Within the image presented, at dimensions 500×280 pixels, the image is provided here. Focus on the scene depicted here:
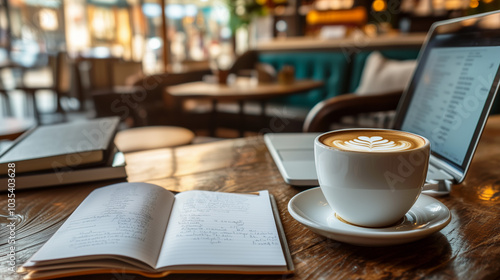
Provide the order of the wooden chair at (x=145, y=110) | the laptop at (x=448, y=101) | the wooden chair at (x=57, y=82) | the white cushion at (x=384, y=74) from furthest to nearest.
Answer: the wooden chair at (x=57, y=82)
the white cushion at (x=384, y=74)
the wooden chair at (x=145, y=110)
the laptop at (x=448, y=101)

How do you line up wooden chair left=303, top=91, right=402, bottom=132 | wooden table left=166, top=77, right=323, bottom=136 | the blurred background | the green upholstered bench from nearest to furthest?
wooden chair left=303, top=91, right=402, bottom=132 → wooden table left=166, top=77, right=323, bottom=136 → the green upholstered bench → the blurred background

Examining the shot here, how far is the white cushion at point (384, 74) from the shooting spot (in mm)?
2584

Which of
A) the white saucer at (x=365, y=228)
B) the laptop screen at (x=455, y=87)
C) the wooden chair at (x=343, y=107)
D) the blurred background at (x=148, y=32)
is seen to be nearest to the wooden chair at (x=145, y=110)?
the blurred background at (x=148, y=32)

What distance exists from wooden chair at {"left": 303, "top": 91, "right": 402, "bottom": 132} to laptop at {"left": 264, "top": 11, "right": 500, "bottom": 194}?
0.33m

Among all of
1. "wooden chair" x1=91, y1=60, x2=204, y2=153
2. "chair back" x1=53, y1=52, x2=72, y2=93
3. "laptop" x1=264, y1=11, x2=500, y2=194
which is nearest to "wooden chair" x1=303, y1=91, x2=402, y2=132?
"laptop" x1=264, y1=11, x2=500, y2=194

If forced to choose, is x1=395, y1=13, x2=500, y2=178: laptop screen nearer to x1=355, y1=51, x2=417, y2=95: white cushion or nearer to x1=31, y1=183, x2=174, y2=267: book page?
x1=31, y1=183, x2=174, y2=267: book page

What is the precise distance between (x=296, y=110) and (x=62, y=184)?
9.25 ft

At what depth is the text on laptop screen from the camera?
0.62 meters

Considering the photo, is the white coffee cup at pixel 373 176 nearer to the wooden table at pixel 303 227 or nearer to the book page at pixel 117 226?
the wooden table at pixel 303 227

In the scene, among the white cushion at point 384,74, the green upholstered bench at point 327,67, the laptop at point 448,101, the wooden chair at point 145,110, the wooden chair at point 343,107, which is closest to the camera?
the laptop at point 448,101

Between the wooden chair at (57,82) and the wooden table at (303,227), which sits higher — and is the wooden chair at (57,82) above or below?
above

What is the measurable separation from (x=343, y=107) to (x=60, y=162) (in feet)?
2.77

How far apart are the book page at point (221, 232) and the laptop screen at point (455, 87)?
328 millimetres

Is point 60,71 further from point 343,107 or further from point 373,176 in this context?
point 373,176
